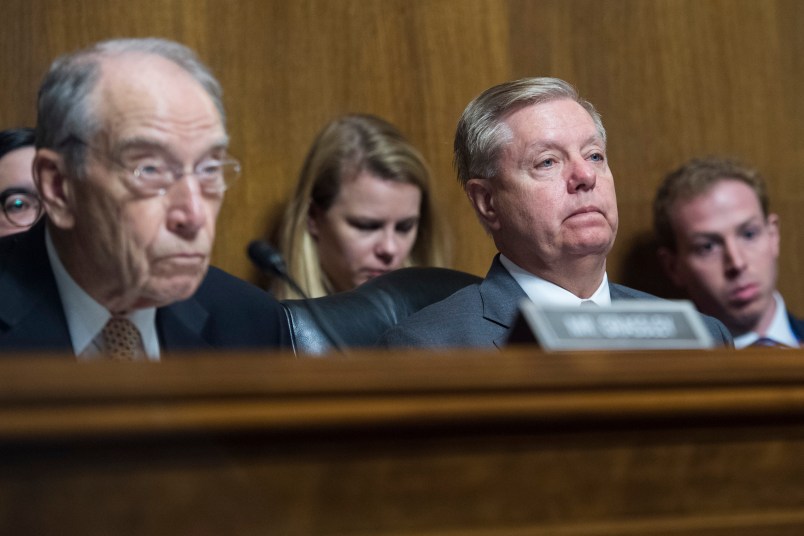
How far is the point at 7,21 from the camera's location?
2.56 metres

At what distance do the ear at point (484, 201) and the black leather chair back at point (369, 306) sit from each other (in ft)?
0.64

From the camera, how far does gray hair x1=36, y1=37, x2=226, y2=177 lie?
119 cm

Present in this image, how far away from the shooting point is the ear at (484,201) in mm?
1995

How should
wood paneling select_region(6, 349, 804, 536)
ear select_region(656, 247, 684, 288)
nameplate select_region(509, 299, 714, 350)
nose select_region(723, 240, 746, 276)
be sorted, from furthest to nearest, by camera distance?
ear select_region(656, 247, 684, 288)
nose select_region(723, 240, 746, 276)
nameplate select_region(509, 299, 714, 350)
wood paneling select_region(6, 349, 804, 536)

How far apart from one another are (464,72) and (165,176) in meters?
1.90

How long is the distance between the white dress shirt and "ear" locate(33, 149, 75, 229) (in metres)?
0.06

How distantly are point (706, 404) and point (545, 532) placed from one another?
0.56ft

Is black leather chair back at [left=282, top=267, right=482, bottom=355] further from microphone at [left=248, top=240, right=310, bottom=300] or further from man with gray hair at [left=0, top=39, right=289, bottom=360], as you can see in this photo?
man with gray hair at [left=0, top=39, right=289, bottom=360]

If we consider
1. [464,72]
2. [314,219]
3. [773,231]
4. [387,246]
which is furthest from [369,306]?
[773,231]

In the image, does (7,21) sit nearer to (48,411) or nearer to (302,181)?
(302,181)

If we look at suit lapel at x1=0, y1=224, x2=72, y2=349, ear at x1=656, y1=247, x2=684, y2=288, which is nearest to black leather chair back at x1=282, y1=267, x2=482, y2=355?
suit lapel at x1=0, y1=224, x2=72, y2=349

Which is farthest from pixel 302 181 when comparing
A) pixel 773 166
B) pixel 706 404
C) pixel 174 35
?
pixel 706 404

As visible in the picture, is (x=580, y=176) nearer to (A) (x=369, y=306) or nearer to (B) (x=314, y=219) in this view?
(A) (x=369, y=306)

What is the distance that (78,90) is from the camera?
1199mm
